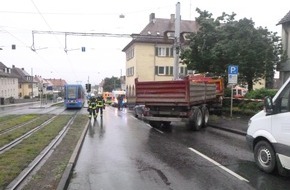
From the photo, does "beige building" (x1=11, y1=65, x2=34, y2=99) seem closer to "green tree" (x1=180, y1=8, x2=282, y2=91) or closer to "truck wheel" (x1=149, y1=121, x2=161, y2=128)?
"green tree" (x1=180, y1=8, x2=282, y2=91)

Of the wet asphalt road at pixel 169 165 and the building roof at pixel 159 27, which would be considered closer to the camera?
the wet asphalt road at pixel 169 165

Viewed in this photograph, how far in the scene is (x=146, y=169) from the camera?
8586 mm

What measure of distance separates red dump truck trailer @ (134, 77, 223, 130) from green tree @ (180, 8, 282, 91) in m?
9.19

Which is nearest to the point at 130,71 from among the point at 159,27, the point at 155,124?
the point at 159,27

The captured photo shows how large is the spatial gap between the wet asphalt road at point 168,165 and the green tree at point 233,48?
1333 cm

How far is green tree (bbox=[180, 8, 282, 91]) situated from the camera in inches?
1039

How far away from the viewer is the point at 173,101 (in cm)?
1633

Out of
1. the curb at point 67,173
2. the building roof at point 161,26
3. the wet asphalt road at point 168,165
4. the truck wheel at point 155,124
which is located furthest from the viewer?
the building roof at point 161,26

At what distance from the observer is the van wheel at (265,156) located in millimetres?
8031

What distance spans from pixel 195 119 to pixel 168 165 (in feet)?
25.1

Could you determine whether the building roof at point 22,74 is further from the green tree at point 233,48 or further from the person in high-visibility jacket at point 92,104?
the person in high-visibility jacket at point 92,104

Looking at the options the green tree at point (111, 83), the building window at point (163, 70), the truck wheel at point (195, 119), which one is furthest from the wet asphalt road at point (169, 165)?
the green tree at point (111, 83)

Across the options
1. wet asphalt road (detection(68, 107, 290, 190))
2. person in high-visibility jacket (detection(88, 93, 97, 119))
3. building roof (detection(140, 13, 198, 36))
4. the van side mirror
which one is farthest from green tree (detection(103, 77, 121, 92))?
the van side mirror

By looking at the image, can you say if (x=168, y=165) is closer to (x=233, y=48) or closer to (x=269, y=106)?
(x=269, y=106)
